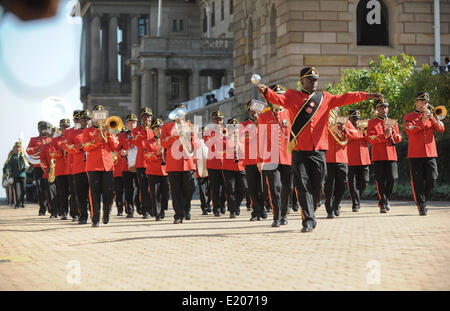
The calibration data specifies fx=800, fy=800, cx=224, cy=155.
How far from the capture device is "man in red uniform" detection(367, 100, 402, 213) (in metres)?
16.7

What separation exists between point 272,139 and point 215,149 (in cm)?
479

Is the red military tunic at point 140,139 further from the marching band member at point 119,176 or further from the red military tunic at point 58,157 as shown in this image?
the red military tunic at point 58,157

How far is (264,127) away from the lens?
45.4 feet

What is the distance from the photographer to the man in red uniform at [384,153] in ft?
54.6

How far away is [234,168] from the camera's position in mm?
17922

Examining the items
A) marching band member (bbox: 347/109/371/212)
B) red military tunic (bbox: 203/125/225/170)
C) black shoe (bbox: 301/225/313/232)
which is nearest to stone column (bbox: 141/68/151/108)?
red military tunic (bbox: 203/125/225/170)

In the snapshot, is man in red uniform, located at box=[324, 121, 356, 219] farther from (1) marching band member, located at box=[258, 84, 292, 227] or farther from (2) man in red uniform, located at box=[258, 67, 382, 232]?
(2) man in red uniform, located at box=[258, 67, 382, 232]

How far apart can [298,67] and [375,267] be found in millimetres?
26681

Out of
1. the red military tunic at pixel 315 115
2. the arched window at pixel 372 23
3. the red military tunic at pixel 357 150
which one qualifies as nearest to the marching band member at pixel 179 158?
the red military tunic at pixel 315 115

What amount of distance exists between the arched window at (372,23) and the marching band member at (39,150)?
1834cm

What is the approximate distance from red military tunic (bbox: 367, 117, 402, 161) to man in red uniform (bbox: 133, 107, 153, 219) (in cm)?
469

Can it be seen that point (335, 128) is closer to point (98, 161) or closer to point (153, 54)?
point (98, 161)

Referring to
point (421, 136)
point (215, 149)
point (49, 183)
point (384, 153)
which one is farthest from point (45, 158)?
point (421, 136)
